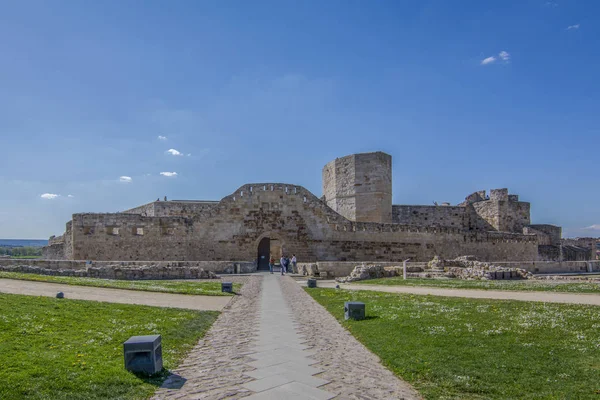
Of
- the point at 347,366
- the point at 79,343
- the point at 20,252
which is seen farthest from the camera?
the point at 20,252

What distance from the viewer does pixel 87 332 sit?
8.28m

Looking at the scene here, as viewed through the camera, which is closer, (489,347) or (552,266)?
(489,347)

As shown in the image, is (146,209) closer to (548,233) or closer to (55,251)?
(55,251)

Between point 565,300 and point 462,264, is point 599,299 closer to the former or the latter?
point 565,300

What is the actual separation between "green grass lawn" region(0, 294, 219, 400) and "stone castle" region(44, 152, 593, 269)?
18458mm

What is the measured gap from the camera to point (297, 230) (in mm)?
32062

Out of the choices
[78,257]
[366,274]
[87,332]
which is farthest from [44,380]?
[78,257]

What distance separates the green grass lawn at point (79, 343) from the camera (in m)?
5.45

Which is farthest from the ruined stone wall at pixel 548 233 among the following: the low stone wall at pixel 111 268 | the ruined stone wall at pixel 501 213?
the low stone wall at pixel 111 268

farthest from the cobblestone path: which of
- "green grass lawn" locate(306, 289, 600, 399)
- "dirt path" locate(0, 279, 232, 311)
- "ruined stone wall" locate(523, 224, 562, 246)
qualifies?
"ruined stone wall" locate(523, 224, 562, 246)

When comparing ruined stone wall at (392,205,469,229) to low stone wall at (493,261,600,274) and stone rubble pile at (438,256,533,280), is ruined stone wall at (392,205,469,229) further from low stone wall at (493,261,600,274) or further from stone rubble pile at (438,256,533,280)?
stone rubble pile at (438,256,533,280)

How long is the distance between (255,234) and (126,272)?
10.3 meters

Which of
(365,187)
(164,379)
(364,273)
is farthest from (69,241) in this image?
(164,379)

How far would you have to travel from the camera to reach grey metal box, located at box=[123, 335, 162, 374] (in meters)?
6.20
